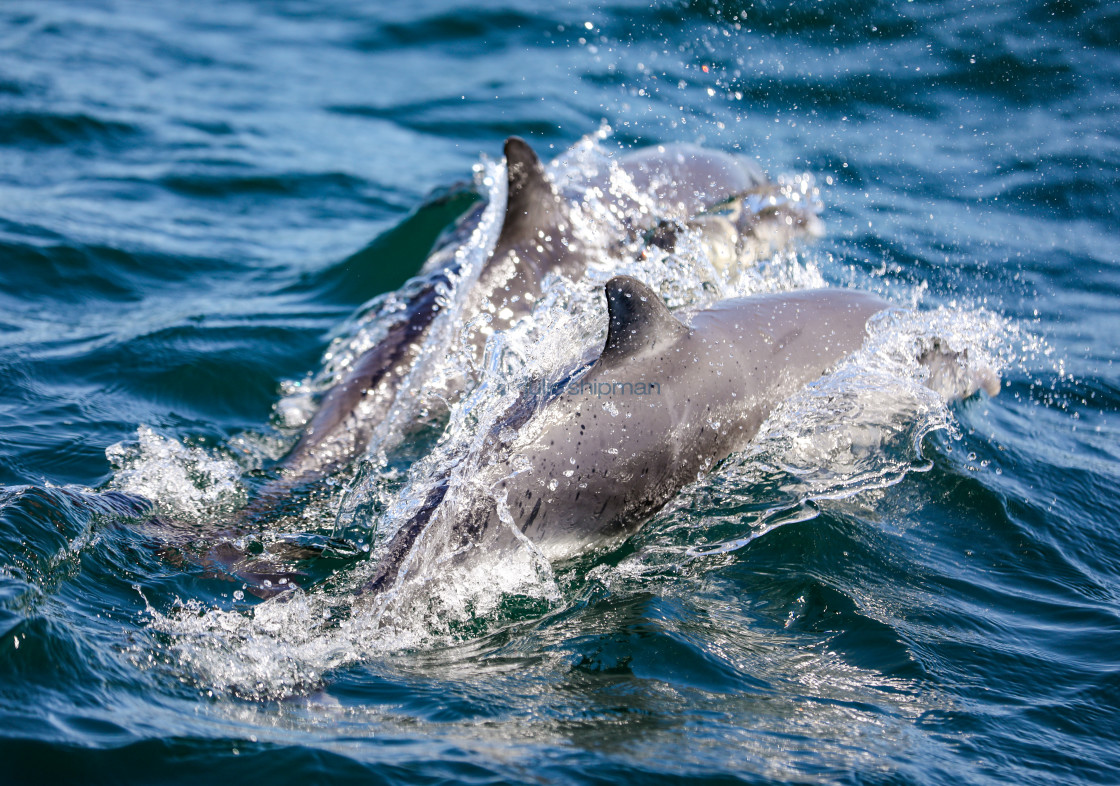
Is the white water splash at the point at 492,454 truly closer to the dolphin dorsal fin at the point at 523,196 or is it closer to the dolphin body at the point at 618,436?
the dolphin body at the point at 618,436

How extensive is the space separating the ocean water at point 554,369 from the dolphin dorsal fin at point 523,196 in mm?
663

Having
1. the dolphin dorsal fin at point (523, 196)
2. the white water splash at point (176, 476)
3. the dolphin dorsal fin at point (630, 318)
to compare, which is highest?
the dolphin dorsal fin at point (523, 196)

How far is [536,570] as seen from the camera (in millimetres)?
4996

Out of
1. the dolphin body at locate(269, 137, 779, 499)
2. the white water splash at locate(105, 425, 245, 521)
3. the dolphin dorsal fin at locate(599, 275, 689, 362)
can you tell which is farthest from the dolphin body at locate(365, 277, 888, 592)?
the dolphin body at locate(269, 137, 779, 499)

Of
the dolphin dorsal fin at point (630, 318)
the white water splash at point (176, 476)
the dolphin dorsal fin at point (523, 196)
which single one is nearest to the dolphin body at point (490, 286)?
the dolphin dorsal fin at point (523, 196)

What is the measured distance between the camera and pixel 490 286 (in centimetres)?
775

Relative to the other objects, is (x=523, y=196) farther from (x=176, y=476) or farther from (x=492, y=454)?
(x=176, y=476)

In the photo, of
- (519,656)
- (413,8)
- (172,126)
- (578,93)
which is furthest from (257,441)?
(413,8)

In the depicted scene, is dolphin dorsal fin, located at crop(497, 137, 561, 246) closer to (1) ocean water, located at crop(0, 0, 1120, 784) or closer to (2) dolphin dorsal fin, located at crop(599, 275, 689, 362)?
(1) ocean water, located at crop(0, 0, 1120, 784)

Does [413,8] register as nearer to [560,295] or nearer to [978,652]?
[560,295]

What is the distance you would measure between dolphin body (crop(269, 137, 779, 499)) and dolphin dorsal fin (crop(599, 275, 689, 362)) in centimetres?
231

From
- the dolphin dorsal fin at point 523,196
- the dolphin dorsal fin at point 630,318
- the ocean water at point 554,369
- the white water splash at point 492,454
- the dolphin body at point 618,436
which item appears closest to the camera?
the ocean water at point 554,369

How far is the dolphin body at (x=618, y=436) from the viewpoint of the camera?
Answer: 5.07 metres

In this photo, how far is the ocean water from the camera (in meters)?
4.00
